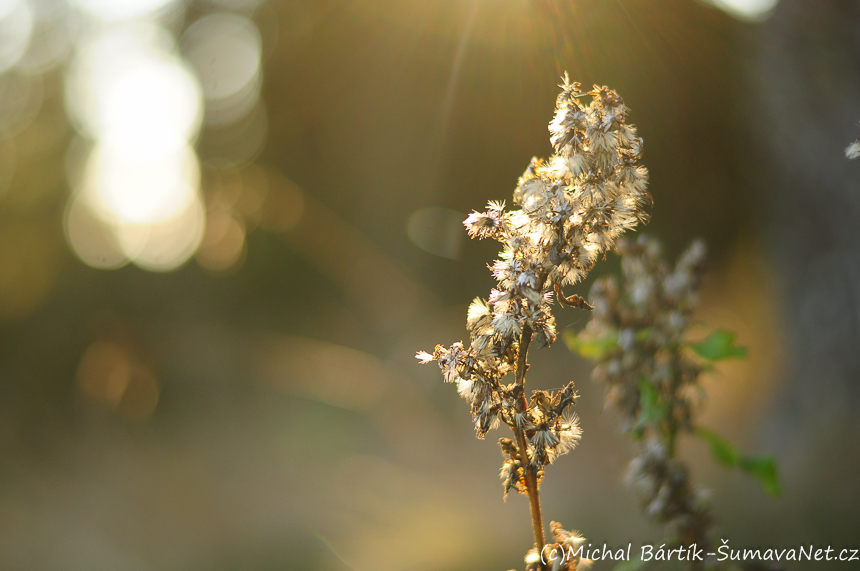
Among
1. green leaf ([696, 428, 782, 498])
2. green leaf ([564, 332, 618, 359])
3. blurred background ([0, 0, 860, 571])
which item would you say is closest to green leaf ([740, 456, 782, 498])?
green leaf ([696, 428, 782, 498])

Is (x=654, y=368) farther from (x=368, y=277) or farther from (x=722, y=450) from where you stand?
(x=368, y=277)

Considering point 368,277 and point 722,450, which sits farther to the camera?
point 368,277

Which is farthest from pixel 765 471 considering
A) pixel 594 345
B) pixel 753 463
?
pixel 594 345

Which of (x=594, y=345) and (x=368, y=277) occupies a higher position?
(x=368, y=277)

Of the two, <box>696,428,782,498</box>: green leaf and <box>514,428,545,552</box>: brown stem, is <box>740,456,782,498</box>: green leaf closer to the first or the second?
<box>696,428,782,498</box>: green leaf

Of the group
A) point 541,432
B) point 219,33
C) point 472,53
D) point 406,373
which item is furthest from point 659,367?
point 219,33

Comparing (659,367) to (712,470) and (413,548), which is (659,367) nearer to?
(712,470)

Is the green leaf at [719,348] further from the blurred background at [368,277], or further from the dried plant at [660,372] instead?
the blurred background at [368,277]
